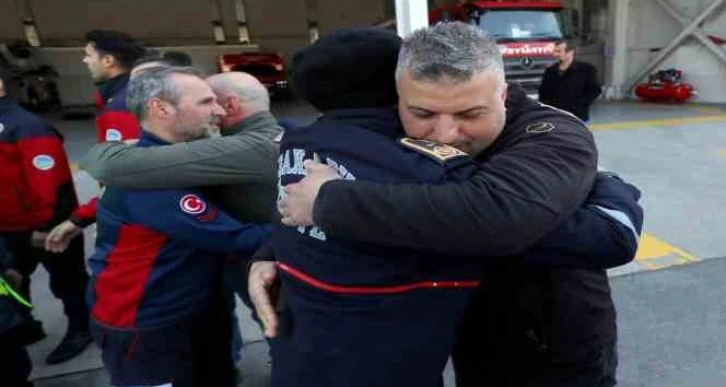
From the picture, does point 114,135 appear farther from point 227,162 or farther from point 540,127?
point 540,127

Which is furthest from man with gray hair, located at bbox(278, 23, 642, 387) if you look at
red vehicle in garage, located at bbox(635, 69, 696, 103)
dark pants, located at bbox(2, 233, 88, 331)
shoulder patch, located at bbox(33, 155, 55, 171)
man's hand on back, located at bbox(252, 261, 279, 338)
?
red vehicle in garage, located at bbox(635, 69, 696, 103)

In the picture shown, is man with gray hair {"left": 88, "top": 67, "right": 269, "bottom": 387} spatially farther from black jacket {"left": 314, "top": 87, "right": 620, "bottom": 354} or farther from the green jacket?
black jacket {"left": 314, "top": 87, "right": 620, "bottom": 354}

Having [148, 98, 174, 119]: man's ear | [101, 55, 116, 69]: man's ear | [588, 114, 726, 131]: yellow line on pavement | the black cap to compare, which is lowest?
[588, 114, 726, 131]: yellow line on pavement

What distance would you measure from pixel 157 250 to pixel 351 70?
3.74 feet

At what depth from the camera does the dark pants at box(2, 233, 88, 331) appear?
289cm

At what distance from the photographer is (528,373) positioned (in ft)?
3.83

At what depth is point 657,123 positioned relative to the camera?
945 centimetres

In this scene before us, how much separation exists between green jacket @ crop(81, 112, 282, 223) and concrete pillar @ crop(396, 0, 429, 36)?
2392 mm

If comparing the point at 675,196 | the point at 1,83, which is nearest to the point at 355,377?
the point at 1,83

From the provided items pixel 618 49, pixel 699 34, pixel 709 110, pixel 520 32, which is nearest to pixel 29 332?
pixel 520 32

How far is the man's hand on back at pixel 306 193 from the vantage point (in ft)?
3.18

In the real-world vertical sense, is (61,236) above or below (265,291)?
below

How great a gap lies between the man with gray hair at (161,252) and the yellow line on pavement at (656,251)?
3.16 m

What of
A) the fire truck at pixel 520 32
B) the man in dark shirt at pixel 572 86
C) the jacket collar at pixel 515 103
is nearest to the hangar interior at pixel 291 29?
the fire truck at pixel 520 32
